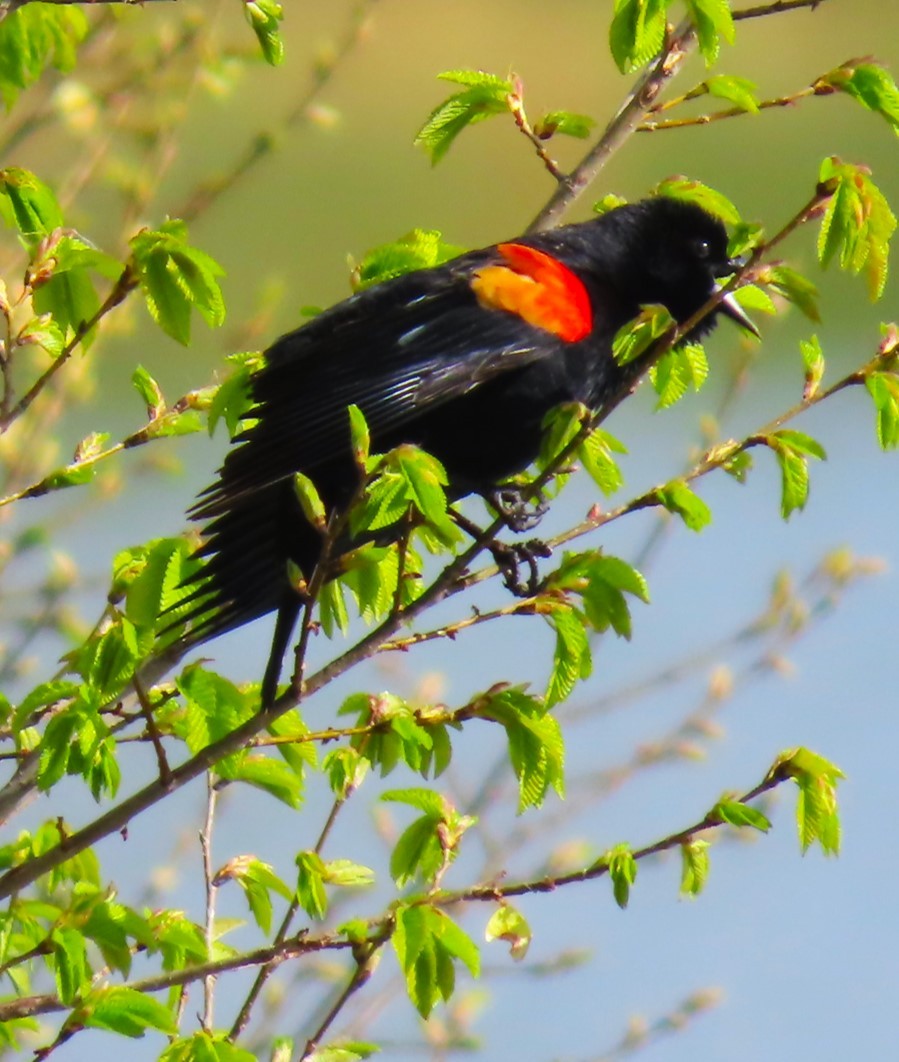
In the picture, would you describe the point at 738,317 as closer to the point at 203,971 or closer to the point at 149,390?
the point at 149,390

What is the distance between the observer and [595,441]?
135 centimetres

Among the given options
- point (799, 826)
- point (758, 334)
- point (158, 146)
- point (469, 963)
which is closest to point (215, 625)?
point (469, 963)

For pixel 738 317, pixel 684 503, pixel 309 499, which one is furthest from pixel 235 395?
pixel 738 317

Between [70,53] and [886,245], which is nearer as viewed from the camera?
[886,245]

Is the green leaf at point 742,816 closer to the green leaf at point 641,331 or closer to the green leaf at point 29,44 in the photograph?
the green leaf at point 641,331

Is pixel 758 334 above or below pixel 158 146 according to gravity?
below

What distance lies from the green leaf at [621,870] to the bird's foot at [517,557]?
1.43 ft

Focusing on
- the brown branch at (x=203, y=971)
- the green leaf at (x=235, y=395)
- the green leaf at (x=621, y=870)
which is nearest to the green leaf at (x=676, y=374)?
the green leaf at (x=235, y=395)

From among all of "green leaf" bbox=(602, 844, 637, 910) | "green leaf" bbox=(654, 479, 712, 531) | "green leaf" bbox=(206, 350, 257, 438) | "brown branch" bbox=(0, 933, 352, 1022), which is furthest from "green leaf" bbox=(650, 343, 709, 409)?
"brown branch" bbox=(0, 933, 352, 1022)

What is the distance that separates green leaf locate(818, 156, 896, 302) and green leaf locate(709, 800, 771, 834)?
39cm

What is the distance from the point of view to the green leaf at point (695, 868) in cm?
117

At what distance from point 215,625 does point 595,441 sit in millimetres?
374

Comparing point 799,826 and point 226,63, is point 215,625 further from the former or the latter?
point 226,63

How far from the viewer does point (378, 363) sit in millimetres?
1492
